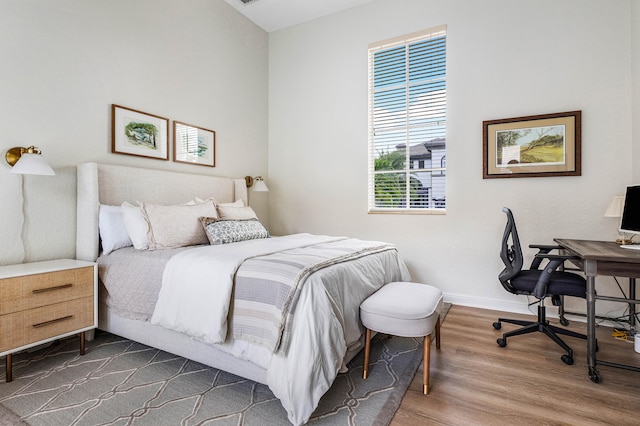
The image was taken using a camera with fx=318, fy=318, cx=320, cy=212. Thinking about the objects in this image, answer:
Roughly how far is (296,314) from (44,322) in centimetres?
172

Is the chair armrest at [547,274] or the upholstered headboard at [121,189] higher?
the upholstered headboard at [121,189]

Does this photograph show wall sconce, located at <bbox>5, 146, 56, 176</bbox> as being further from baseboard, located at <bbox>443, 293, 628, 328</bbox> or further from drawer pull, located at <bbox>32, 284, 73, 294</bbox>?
baseboard, located at <bbox>443, 293, 628, 328</bbox>

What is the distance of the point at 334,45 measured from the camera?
13.8 ft

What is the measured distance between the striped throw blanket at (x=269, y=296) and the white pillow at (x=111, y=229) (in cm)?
135

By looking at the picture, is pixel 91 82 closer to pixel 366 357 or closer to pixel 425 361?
pixel 366 357

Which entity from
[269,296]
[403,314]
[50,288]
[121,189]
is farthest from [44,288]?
[403,314]

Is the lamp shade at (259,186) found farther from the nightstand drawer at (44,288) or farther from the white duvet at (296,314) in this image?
the nightstand drawer at (44,288)

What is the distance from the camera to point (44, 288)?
6.71 ft

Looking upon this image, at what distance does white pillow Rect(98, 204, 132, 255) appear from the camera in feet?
8.31

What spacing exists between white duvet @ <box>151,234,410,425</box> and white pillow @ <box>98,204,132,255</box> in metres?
0.77

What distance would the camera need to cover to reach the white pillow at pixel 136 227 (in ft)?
8.15

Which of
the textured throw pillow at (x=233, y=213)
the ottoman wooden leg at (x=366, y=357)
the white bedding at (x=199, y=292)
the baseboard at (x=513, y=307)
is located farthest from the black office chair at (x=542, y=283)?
the textured throw pillow at (x=233, y=213)

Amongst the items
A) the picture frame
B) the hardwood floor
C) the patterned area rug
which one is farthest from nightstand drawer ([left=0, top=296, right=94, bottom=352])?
the picture frame

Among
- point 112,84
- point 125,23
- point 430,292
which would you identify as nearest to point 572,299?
point 430,292
